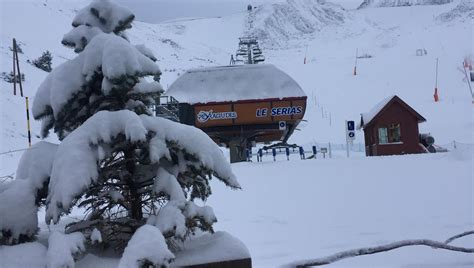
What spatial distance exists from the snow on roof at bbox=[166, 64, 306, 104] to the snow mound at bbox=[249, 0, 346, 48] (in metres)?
88.6

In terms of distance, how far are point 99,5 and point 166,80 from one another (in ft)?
157

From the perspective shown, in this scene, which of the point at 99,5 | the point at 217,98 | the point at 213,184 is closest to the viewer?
the point at 99,5

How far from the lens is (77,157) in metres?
3.03

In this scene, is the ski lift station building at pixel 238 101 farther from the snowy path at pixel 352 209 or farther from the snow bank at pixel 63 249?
the snow bank at pixel 63 249

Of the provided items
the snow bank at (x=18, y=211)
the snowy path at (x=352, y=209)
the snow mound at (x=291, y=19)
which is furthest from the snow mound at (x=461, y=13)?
the snow bank at (x=18, y=211)

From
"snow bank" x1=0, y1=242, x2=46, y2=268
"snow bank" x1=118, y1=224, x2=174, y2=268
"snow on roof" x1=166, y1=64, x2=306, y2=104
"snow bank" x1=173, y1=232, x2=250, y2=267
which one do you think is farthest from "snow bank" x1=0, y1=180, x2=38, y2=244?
"snow on roof" x1=166, y1=64, x2=306, y2=104

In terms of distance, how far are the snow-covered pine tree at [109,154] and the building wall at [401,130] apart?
1590 cm

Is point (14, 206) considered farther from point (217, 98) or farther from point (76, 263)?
point (217, 98)

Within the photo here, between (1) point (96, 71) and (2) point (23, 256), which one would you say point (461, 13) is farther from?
(2) point (23, 256)

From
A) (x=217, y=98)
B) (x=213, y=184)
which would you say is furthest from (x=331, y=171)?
A: (x=217, y=98)

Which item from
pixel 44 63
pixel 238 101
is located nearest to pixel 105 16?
pixel 238 101

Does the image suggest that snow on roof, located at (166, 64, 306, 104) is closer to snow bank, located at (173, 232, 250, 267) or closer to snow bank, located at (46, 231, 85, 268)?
snow bank, located at (173, 232, 250, 267)

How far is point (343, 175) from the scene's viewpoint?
39.8ft

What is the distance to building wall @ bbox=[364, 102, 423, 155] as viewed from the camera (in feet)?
61.3
